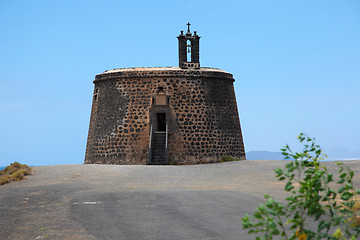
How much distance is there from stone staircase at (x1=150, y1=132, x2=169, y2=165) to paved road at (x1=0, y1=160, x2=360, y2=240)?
163 inches

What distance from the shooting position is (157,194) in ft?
40.3

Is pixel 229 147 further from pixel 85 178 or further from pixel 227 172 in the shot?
pixel 85 178

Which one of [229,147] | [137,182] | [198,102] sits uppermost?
[198,102]

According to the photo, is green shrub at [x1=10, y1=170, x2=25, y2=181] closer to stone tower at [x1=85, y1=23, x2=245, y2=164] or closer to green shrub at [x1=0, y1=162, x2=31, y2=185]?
green shrub at [x1=0, y1=162, x2=31, y2=185]

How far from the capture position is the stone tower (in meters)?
22.8

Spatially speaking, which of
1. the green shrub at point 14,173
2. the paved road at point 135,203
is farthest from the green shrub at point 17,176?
the paved road at point 135,203

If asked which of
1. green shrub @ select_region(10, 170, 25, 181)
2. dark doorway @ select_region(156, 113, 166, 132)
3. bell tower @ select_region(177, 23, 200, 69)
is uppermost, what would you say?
bell tower @ select_region(177, 23, 200, 69)

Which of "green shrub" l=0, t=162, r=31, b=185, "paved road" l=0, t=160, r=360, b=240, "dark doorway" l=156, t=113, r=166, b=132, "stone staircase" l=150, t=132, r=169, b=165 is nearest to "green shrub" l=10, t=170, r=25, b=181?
"green shrub" l=0, t=162, r=31, b=185

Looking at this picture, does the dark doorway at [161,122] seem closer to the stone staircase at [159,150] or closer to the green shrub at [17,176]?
the stone staircase at [159,150]

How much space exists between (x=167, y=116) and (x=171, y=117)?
0.69 feet

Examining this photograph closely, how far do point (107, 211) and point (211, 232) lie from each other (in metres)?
3.13

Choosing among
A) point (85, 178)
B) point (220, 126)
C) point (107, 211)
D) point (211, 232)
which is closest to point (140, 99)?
point (220, 126)

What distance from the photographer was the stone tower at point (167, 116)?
22.8 m

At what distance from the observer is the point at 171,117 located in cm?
2308
